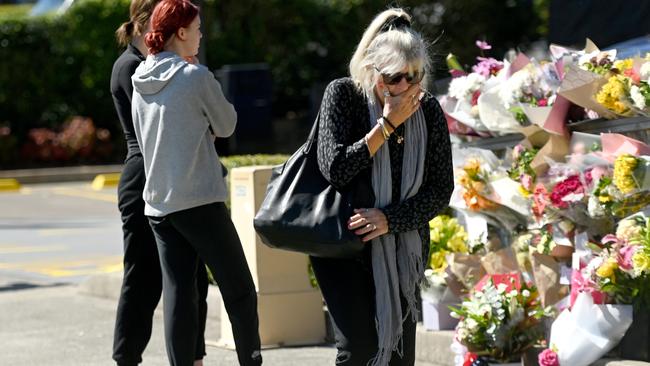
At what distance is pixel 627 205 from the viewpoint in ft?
17.7

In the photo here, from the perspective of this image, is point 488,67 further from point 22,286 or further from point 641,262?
point 22,286

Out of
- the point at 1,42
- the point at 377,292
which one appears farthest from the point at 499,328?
the point at 1,42

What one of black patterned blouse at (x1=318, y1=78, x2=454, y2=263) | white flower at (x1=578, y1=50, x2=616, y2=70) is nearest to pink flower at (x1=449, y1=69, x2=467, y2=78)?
white flower at (x1=578, y1=50, x2=616, y2=70)

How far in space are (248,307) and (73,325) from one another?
10.4 ft

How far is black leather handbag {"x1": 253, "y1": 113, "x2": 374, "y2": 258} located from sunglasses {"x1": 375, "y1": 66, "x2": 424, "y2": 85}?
→ 0.33 metres

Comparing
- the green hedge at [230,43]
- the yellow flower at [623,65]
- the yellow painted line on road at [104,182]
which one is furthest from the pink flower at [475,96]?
the green hedge at [230,43]

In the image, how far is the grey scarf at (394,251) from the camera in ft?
13.4

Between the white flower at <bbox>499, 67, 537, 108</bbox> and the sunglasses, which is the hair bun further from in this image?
the white flower at <bbox>499, 67, 537, 108</bbox>

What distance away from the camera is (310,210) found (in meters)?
4.07

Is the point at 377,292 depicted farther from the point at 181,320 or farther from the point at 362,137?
the point at 181,320

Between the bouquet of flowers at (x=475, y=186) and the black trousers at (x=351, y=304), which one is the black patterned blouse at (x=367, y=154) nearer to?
the black trousers at (x=351, y=304)

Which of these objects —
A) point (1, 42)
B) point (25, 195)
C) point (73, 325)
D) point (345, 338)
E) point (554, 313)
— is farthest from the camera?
point (1, 42)

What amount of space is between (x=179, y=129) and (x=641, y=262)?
1.98 metres

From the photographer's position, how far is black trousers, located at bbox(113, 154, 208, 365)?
210 inches
